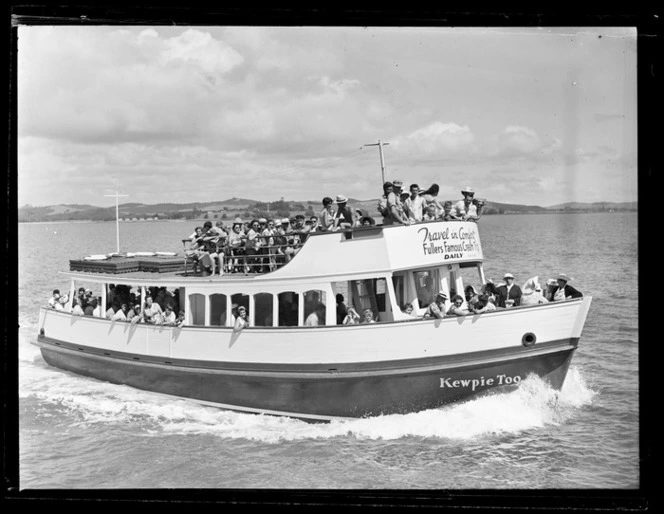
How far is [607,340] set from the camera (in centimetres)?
1848

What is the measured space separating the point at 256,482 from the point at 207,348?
10.5 ft

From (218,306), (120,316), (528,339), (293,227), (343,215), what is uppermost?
(343,215)

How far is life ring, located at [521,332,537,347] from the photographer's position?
38.2ft

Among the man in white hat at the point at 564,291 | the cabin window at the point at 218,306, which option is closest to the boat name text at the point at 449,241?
the man in white hat at the point at 564,291

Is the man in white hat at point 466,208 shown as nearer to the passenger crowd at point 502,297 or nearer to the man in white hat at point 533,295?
the passenger crowd at point 502,297

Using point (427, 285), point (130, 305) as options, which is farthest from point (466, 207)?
point (130, 305)

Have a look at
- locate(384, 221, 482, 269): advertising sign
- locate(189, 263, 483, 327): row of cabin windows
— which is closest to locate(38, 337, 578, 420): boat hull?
locate(189, 263, 483, 327): row of cabin windows

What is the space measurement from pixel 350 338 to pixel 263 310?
2.05 meters

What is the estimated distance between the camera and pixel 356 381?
12.1m

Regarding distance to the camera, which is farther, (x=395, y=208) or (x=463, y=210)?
(x=463, y=210)

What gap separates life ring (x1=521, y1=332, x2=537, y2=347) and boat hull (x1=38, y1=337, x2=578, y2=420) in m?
0.11

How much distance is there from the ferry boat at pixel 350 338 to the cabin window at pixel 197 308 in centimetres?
2

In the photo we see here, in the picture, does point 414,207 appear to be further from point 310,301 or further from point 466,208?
point 310,301
